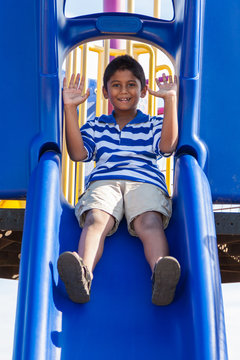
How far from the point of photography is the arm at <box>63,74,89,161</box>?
2.10 metres

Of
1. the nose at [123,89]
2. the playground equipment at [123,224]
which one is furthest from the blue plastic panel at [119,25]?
the nose at [123,89]

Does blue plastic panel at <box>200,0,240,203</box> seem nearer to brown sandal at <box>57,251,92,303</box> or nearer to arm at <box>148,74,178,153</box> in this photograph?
arm at <box>148,74,178,153</box>

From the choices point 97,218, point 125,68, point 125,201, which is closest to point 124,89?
point 125,68

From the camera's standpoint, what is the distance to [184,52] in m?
2.09

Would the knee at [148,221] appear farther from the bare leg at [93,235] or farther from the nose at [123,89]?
the nose at [123,89]

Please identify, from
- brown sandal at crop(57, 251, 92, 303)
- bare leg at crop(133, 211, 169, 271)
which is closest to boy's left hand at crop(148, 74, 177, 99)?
bare leg at crop(133, 211, 169, 271)

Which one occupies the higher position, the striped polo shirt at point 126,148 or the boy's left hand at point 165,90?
the boy's left hand at point 165,90

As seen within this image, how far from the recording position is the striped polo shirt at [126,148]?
209cm

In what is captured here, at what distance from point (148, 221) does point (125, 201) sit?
0.15 m

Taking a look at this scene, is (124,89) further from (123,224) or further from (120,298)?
(120,298)

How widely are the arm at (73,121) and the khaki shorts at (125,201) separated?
0.57ft

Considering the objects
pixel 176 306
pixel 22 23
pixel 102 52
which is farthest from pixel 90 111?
pixel 176 306

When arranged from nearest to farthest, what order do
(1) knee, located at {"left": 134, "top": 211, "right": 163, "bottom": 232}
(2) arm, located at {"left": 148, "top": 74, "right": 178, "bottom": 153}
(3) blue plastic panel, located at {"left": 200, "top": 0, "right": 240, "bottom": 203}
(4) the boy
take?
(4) the boy → (1) knee, located at {"left": 134, "top": 211, "right": 163, "bottom": 232} → (2) arm, located at {"left": 148, "top": 74, "right": 178, "bottom": 153} → (3) blue plastic panel, located at {"left": 200, "top": 0, "right": 240, "bottom": 203}

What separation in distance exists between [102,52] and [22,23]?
4.62 ft
